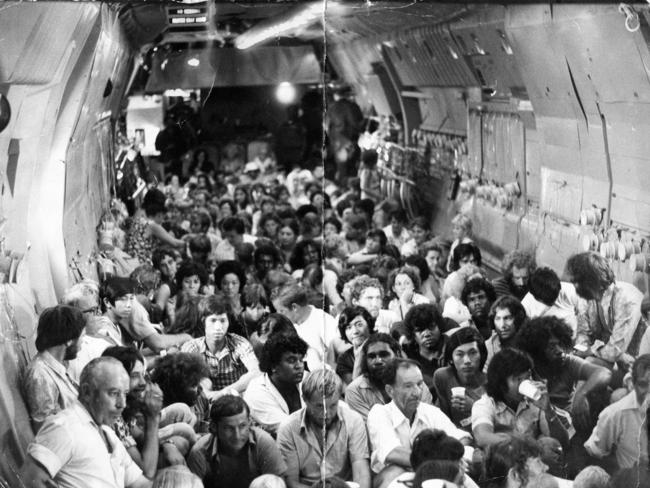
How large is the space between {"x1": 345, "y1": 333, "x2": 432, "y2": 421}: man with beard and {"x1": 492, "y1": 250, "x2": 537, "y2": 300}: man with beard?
709 mm

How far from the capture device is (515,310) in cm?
552

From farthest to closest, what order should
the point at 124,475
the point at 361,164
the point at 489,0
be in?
the point at 361,164 → the point at 489,0 → the point at 124,475

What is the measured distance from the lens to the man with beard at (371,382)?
16.9 ft

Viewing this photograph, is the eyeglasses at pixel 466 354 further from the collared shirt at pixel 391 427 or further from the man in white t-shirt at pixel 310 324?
the man in white t-shirt at pixel 310 324

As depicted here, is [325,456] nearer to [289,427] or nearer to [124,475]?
[289,427]

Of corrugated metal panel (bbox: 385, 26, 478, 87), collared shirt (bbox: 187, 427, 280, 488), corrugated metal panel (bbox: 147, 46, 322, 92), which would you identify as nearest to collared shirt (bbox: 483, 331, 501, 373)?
collared shirt (bbox: 187, 427, 280, 488)

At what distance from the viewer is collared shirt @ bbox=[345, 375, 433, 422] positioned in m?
5.15

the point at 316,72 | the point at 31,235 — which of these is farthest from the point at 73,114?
the point at 316,72

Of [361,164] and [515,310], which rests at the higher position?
[361,164]

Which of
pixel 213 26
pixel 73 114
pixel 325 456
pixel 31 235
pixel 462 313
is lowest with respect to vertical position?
pixel 325 456

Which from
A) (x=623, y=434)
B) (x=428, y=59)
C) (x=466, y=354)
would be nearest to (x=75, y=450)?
(x=466, y=354)

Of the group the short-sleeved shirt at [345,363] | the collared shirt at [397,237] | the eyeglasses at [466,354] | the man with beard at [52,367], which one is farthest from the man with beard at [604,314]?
the man with beard at [52,367]

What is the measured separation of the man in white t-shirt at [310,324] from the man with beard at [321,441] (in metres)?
0.12

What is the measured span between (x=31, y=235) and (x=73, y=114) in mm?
524
